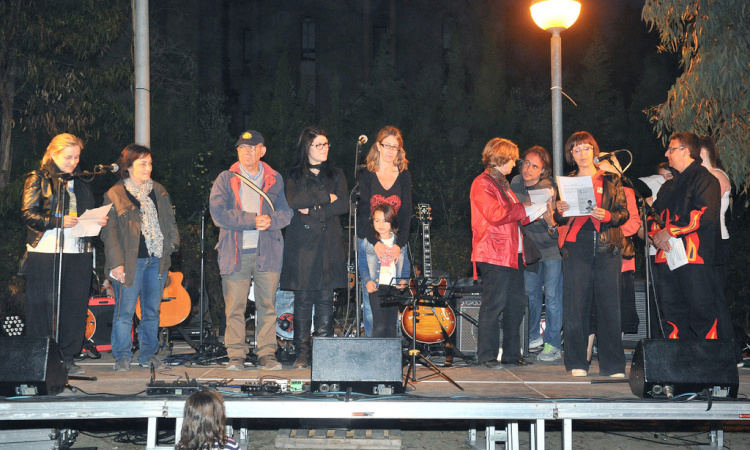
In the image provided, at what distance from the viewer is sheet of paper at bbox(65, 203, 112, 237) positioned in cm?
530

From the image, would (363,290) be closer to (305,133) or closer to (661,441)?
(305,133)

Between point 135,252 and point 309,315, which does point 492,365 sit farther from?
point 135,252

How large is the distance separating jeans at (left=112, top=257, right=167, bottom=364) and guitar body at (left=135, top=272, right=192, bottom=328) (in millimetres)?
1258

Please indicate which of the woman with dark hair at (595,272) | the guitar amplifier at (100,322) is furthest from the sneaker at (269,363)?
the woman with dark hair at (595,272)

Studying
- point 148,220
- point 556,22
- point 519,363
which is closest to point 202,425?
point 148,220

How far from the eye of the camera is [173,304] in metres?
7.30

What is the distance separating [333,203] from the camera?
570cm

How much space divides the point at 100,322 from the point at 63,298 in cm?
182

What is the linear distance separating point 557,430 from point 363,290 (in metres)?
2.06

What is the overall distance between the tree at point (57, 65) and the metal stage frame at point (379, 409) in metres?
8.73

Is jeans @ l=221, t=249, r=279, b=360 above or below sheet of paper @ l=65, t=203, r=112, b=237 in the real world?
below

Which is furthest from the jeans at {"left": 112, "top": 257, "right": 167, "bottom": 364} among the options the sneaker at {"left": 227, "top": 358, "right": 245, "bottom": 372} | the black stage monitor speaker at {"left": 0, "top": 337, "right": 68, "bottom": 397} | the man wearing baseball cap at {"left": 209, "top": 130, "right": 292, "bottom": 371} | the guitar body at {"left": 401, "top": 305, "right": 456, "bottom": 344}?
the guitar body at {"left": 401, "top": 305, "right": 456, "bottom": 344}

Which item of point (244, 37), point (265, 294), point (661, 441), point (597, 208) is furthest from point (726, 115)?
point (244, 37)

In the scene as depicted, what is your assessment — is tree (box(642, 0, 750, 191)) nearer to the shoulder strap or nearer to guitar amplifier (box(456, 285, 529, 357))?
guitar amplifier (box(456, 285, 529, 357))
